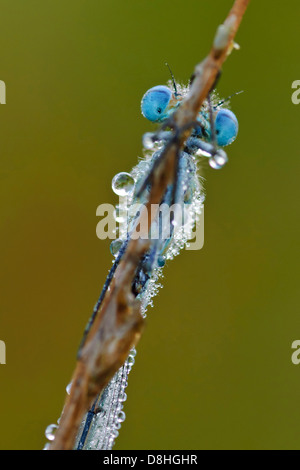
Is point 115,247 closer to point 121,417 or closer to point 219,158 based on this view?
point 219,158

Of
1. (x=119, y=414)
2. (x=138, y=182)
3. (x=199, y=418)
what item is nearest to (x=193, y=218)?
(x=138, y=182)

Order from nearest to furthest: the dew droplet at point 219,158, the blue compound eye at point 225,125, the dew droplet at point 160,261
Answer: the dew droplet at point 219,158 → the dew droplet at point 160,261 → the blue compound eye at point 225,125

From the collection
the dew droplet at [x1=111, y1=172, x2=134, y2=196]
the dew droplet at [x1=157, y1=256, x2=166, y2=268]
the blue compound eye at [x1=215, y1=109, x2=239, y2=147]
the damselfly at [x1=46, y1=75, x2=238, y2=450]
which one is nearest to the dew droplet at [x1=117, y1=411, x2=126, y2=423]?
the damselfly at [x1=46, y1=75, x2=238, y2=450]

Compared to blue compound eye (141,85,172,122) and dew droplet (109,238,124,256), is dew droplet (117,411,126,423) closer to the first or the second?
dew droplet (109,238,124,256)

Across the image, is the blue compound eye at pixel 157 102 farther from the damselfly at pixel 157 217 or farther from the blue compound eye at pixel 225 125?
the blue compound eye at pixel 225 125

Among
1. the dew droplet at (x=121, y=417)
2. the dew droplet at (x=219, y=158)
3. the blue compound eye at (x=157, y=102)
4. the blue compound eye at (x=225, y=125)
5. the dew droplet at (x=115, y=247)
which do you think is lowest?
the dew droplet at (x=121, y=417)

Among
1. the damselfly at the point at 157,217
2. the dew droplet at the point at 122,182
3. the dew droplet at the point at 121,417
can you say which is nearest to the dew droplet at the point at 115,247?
the damselfly at the point at 157,217

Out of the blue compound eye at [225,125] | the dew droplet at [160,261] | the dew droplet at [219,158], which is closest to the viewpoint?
the dew droplet at [219,158]

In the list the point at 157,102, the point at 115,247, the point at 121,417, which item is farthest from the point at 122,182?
the point at 121,417

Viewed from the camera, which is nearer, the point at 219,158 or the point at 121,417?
the point at 219,158
